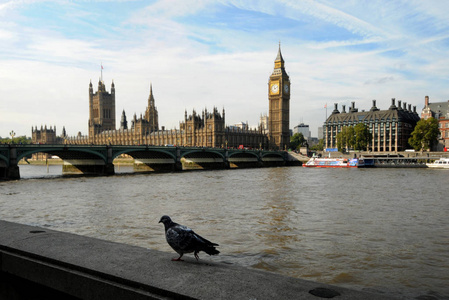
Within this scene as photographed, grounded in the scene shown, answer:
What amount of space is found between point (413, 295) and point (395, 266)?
216 centimetres

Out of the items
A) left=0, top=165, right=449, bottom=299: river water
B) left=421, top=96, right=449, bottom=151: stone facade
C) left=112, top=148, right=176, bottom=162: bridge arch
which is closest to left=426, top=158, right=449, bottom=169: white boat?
left=421, top=96, right=449, bottom=151: stone facade

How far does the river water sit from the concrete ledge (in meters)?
1.57

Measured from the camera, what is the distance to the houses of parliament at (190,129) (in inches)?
4594

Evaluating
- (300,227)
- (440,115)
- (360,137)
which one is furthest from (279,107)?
(300,227)

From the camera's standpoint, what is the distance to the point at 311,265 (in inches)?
416

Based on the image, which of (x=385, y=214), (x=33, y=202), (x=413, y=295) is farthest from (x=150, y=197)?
(x=413, y=295)

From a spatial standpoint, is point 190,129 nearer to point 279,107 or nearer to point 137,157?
point 279,107

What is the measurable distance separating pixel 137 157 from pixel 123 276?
6693cm

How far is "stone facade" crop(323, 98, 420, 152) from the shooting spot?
119562 millimetres

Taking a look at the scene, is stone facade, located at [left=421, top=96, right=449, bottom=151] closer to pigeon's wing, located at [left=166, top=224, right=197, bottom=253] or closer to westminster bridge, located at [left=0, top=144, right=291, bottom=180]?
westminster bridge, located at [left=0, top=144, right=291, bottom=180]

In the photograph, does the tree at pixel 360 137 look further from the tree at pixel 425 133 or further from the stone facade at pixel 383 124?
the stone facade at pixel 383 124

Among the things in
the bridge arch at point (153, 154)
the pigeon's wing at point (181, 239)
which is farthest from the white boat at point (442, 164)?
the pigeon's wing at point (181, 239)

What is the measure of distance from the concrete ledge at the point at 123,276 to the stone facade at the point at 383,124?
123 meters

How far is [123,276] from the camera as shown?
4730mm
